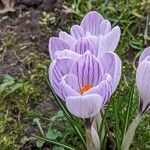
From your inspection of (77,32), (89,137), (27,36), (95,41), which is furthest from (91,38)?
(27,36)

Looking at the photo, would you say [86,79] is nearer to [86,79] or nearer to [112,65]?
[86,79]

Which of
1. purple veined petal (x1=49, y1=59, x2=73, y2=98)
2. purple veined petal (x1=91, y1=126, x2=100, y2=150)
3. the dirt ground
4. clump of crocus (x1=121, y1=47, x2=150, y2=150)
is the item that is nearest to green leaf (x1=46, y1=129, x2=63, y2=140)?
the dirt ground

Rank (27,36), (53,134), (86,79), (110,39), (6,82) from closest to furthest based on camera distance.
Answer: (86,79), (110,39), (53,134), (6,82), (27,36)

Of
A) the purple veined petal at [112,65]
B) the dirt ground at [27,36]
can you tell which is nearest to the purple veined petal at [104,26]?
the purple veined petal at [112,65]

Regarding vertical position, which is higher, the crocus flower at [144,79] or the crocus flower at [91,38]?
the crocus flower at [91,38]

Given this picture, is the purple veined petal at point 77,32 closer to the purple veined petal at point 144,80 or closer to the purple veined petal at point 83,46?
the purple veined petal at point 83,46

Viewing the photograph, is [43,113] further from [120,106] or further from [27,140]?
[120,106]
